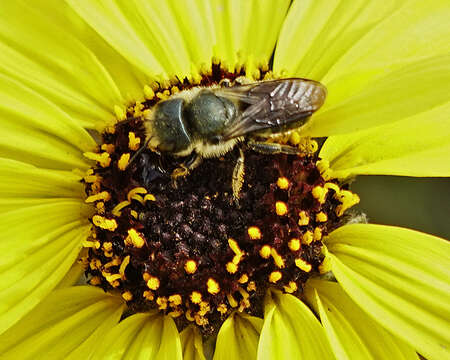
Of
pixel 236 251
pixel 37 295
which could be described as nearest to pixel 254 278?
pixel 236 251

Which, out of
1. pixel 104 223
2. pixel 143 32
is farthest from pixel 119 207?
pixel 143 32

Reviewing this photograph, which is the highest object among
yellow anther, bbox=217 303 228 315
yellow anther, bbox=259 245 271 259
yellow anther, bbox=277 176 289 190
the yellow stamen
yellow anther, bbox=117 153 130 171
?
the yellow stamen

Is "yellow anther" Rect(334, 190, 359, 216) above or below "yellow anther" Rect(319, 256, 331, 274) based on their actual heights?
above

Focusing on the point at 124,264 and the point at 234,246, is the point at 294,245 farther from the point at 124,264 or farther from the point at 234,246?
the point at 124,264

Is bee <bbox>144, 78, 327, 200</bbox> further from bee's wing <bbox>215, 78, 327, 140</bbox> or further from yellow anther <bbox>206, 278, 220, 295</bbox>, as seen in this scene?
yellow anther <bbox>206, 278, 220, 295</bbox>

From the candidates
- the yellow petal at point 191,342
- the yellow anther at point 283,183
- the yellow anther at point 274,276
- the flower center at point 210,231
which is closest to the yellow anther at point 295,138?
the flower center at point 210,231

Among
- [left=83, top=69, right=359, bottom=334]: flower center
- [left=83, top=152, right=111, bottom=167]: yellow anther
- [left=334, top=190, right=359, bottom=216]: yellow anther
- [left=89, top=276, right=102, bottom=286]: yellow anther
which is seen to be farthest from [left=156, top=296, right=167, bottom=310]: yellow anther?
[left=334, top=190, right=359, bottom=216]: yellow anther

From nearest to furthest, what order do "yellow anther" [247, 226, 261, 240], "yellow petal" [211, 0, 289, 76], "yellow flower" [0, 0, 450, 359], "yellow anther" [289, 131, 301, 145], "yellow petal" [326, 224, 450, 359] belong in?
"yellow petal" [326, 224, 450, 359]
"yellow flower" [0, 0, 450, 359]
"yellow anther" [247, 226, 261, 240]
"yellow anther" [289, 131, 301, 145]
"yellow petal" [211, 0, 289, 76]
